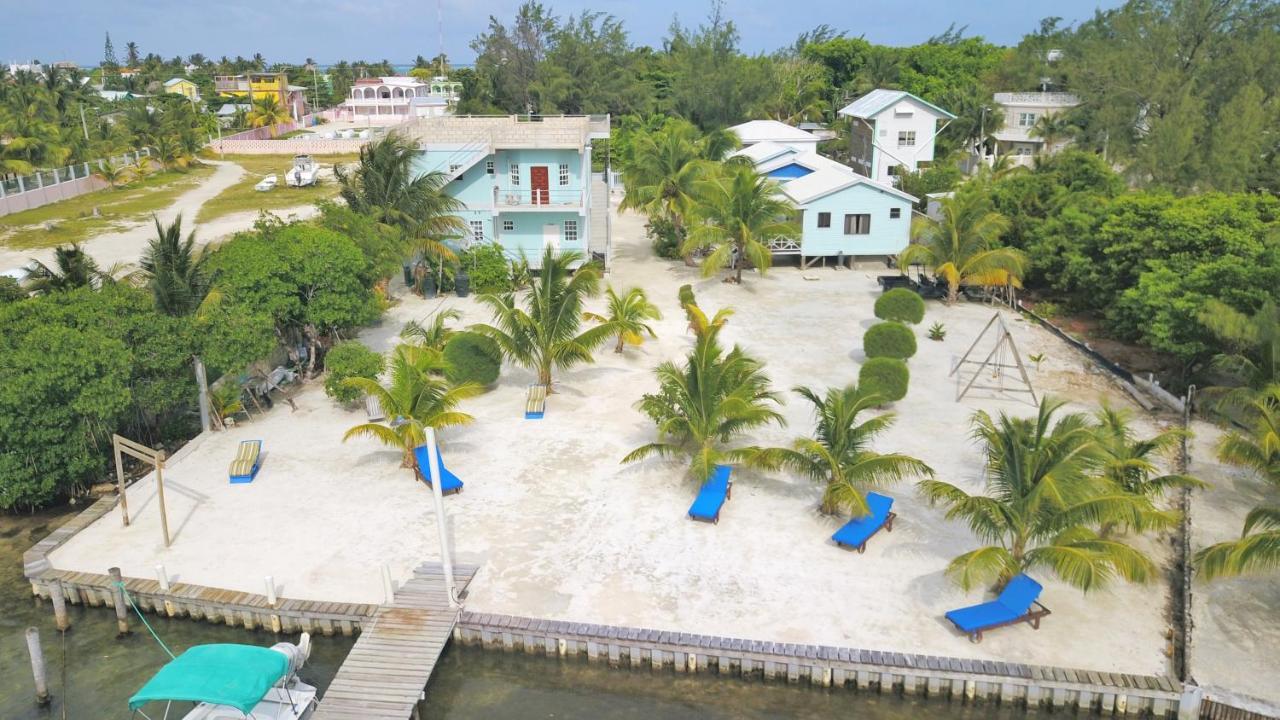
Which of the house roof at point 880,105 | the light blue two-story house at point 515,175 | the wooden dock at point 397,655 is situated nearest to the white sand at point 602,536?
the wooden dock at point 397,655

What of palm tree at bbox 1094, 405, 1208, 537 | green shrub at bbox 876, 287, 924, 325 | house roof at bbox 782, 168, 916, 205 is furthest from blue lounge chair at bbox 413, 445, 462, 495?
house roof at bbox 782, 168, 916, 205

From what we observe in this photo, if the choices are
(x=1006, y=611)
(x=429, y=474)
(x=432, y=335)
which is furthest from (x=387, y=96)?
(x=1006, y=611)

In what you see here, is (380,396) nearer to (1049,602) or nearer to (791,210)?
(1049,602)

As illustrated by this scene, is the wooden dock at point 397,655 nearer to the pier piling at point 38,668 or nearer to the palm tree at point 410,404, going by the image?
the palm tree at point 410,404

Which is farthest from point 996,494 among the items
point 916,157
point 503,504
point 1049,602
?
point 916,157

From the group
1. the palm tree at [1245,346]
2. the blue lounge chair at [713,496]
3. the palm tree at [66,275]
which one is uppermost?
the palm tree at [66,275]
